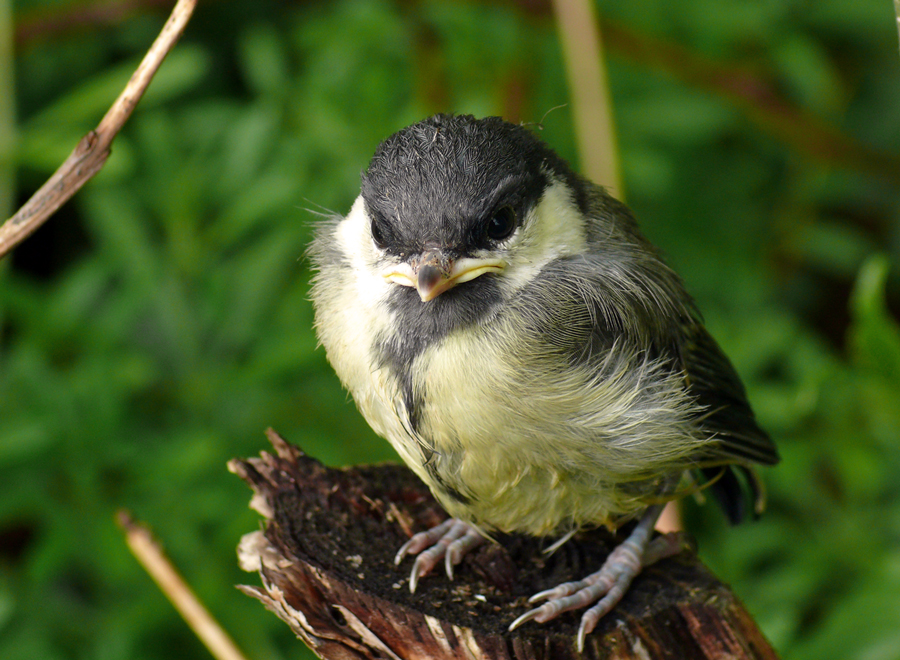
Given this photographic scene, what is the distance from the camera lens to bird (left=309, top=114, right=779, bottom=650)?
1.58m

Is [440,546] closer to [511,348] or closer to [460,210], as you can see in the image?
[511,348]

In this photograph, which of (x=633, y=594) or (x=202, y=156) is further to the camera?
(x=202, y=156)

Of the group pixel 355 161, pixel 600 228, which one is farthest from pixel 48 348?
pixel 600 228

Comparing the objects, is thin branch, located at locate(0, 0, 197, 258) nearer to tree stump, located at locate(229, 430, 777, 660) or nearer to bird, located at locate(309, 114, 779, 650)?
bird, located at locate(309, 114, 779, 650)

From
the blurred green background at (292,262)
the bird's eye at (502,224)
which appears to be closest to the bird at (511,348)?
the bird's eye at (502,224)

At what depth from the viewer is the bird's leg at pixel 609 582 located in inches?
63.9

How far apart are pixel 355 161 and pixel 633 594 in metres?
1.67

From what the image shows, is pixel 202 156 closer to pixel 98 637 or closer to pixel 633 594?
pixel 98 637

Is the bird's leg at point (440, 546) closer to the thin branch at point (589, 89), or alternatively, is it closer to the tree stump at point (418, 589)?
the tree stump at point (418, 589)

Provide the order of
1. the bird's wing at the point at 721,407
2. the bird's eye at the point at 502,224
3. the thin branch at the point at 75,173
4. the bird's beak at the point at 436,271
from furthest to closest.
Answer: the bird's wing at the point at 721,407, the bird's eye at the point at 502,224, the bird's beak at the point at 436,271, the thin branch at the point at 75,173

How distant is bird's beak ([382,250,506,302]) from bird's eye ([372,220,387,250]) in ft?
0.18

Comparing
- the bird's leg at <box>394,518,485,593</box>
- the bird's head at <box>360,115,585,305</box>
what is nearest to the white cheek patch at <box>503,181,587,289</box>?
the bird's head at <box>360,115,585,305</box>

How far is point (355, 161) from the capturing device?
2.91m

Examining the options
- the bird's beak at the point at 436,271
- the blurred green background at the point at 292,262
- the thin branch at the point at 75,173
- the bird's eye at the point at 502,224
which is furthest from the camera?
the blurred green background at the point at 292,262
